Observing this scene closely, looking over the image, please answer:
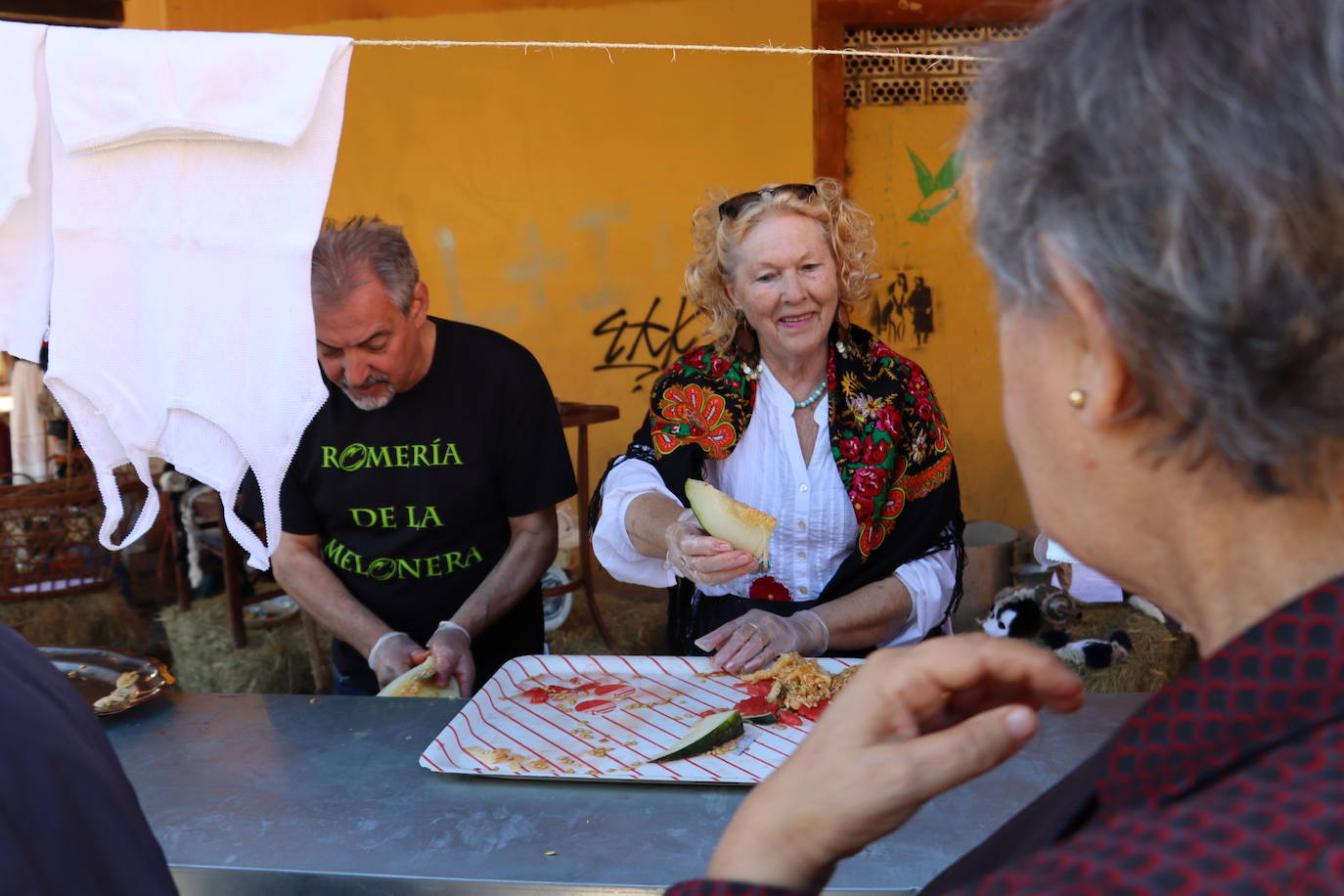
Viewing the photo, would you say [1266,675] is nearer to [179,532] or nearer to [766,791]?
[766,791]

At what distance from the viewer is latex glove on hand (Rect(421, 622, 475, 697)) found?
2568mm

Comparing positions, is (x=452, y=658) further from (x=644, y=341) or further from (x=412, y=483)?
(x=644, y=341)

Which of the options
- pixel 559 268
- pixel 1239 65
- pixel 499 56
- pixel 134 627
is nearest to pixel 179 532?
pixel 134 627

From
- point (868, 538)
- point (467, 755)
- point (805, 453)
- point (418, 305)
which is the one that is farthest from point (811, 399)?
point (467, 755)

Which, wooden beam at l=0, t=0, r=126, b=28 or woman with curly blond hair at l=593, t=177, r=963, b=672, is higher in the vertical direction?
wooden beam at l=0, t=0, r=126, b=28

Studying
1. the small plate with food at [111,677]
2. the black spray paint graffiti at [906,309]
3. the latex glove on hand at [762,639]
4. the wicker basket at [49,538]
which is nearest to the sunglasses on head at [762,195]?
the latex glove on hand at [762,639]

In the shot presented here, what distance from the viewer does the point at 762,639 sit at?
2.41 meters

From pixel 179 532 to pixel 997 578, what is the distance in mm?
3833

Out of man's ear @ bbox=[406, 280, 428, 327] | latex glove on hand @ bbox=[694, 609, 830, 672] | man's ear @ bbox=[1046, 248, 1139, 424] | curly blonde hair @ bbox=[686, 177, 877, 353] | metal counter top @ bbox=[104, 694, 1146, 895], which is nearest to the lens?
man's ear @ bbox=[1046, 248, 1139, 424]

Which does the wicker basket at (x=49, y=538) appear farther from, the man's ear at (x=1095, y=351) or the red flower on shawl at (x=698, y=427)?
the man's ear at (x=1095, y=351)

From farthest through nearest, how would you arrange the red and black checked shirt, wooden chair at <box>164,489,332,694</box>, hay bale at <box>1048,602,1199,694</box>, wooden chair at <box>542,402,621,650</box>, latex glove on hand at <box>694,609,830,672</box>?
wooden chair at <box>542,402,621,650</box>, wooden chair at <box>164,489,332,694</box>, hay bale at <box>1048,602,1199,694</box>, latex glove on hand at <box>694,609,830,672</box>, the red and black checked shirt

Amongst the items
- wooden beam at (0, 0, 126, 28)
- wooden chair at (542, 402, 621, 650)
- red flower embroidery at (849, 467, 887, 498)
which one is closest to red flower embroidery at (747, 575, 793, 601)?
red flower embroidery at (849, 467, 887, 498)

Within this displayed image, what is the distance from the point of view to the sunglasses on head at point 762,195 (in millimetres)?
2807

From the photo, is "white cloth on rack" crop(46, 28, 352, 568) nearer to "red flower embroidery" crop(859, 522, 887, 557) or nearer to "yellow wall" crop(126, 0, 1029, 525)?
"red flower embroidery" crop(859, 522, 887, 557)
